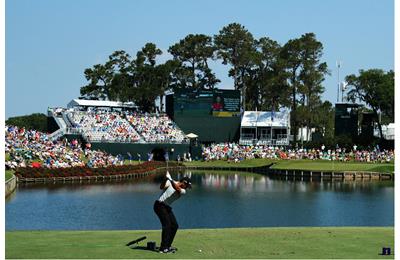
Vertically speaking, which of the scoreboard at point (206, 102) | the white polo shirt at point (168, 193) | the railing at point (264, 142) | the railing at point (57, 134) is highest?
the scoreboard at point (206, 102)

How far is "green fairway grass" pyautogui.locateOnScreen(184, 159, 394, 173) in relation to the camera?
70062 millimetres

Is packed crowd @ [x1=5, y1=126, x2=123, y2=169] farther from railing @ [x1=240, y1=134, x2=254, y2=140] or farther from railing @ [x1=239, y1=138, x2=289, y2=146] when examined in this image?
railing @ [x1=240, y1=134, x2=254, y2=140]

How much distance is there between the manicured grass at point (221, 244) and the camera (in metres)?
15.3

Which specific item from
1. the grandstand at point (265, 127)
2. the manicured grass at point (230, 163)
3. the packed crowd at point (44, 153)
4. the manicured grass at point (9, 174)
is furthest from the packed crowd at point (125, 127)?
the manicured grass at point (9, 174)

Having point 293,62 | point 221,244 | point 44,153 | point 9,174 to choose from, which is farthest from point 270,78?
point 221,244

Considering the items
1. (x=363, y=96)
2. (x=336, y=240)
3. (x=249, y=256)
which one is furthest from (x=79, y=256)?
(x=363, y=96)

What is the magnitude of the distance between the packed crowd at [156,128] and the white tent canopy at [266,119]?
10525 mm

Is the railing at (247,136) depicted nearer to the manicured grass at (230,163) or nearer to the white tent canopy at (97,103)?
the manicured grass at (230,163)

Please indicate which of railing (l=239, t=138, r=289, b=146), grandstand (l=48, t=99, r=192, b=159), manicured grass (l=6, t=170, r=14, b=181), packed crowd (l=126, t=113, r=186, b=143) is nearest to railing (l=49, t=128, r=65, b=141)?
grandstand (l=48, t=99, r=192, b=159)

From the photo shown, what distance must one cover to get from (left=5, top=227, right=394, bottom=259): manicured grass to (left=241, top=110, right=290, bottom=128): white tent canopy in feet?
245

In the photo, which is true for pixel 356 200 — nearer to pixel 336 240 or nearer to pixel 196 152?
pixel 336 240

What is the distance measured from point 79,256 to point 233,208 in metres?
24.2

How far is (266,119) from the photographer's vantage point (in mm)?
95375

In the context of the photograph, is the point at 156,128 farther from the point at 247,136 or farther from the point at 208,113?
the point at 247,136
